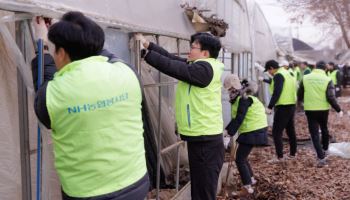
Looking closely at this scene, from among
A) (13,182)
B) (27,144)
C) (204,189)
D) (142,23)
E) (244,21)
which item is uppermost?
(244,21)

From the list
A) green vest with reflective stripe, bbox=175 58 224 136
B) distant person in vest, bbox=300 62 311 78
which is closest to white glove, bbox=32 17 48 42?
green vest with reflective stripe, bbox=175 58 224 136

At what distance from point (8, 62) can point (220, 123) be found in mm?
2117

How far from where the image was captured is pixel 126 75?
227 cm

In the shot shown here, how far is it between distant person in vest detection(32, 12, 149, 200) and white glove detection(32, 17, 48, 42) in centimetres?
16

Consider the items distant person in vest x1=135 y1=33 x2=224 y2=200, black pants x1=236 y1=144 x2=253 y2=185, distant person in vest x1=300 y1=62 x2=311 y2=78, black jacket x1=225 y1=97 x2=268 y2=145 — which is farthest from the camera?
distant person in vest x1=300 y1=62 x2=311 y2=78

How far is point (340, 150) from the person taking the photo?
8984 mm

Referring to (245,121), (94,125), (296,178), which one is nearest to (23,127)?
(94,125)

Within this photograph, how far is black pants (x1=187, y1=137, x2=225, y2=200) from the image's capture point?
3.93 m

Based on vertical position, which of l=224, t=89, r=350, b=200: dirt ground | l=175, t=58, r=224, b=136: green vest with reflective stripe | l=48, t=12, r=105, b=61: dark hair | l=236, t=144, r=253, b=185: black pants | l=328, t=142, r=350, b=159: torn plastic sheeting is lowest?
l=224, t=89, r=350, b=200: dirt ground

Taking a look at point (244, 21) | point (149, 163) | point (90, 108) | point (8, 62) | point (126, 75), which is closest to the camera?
point (90, 108)

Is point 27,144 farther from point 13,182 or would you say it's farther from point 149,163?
point 149,163

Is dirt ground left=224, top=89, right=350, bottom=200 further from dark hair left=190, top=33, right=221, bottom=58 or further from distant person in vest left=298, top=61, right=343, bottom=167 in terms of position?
dark hair left=190, top=33, right=221, bottom=58

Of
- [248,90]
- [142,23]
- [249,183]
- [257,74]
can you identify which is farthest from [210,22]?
[257,74]

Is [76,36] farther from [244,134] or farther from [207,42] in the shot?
[244,134]
